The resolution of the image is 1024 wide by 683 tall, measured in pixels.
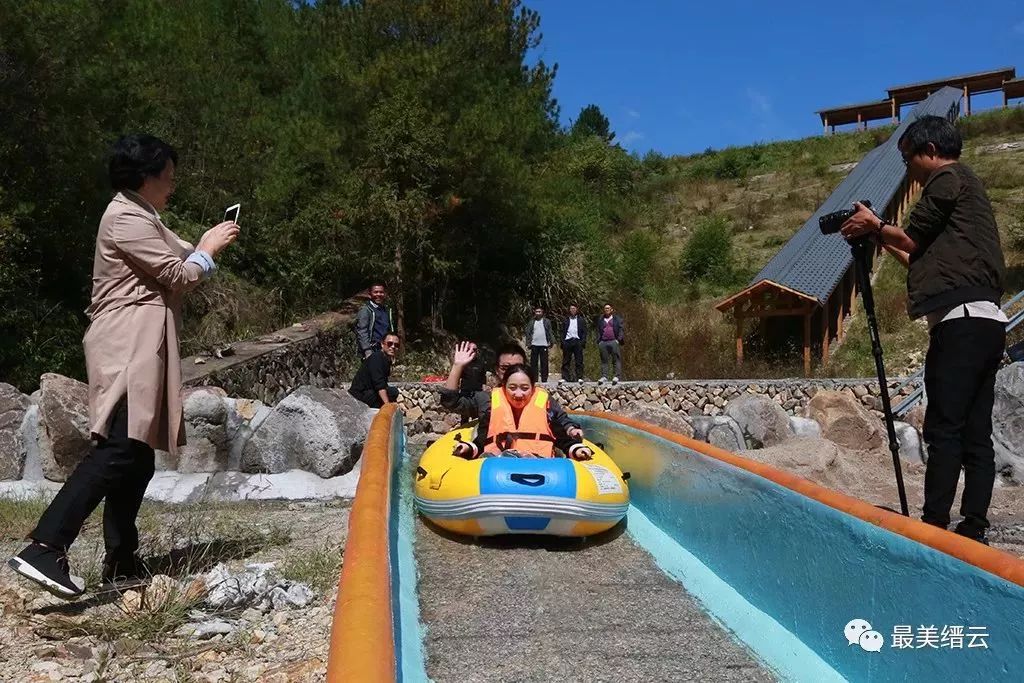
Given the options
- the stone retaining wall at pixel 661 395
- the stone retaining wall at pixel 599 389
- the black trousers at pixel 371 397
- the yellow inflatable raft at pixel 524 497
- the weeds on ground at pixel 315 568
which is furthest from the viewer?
the stone retaining wall at pixel 661 395

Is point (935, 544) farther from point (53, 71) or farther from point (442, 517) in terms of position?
point (53, 71)

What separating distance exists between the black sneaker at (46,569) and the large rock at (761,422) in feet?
30.4

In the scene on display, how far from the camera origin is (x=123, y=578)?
3.52m

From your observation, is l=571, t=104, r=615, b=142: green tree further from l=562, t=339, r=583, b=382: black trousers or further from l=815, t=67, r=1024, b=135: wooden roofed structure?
l=562, t=339, r=583, b=382: black trousers

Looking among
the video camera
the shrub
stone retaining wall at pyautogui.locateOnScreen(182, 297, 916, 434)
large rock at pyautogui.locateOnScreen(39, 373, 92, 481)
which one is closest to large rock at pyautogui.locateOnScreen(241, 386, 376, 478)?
large rock at pyautogui.locateOnScreen(39, 373, 92, 481)

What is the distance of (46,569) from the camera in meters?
3.06

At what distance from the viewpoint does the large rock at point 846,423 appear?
33.2ft

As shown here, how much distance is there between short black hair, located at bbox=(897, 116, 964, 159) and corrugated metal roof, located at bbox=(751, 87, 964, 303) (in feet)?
32.4

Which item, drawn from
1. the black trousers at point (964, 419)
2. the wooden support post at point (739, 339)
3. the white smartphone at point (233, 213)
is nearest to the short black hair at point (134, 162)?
the white smartphone at point (233, 213)

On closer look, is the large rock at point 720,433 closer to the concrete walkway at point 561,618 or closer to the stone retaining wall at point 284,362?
the stone retaining wall at point 284,362

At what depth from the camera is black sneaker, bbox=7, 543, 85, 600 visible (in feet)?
9.96

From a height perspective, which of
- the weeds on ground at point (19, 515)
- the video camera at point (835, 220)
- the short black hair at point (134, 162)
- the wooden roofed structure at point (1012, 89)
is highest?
the wooden roofed structure at point (1012, 89)

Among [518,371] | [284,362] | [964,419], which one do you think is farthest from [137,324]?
[284,362]

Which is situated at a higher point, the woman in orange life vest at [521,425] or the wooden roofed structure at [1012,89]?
the wooden roofed structure at [1012,89]
